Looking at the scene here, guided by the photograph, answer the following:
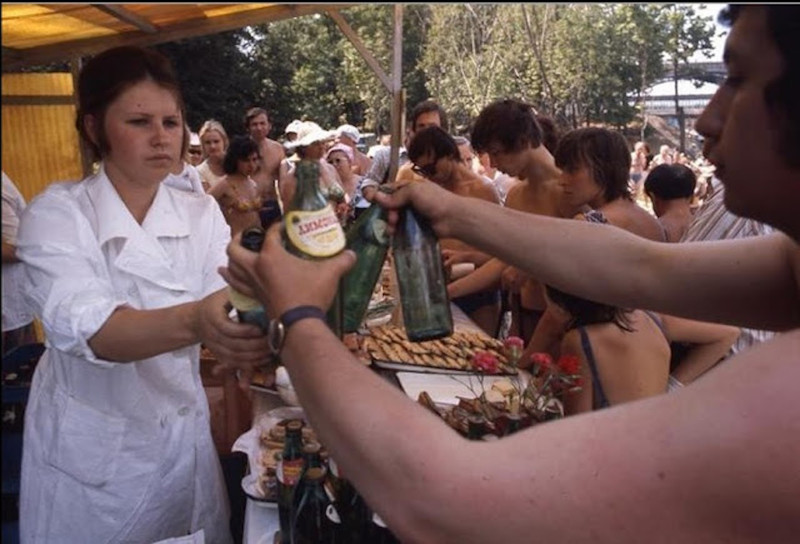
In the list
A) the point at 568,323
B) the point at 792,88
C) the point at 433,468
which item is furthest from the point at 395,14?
the point at 433,468

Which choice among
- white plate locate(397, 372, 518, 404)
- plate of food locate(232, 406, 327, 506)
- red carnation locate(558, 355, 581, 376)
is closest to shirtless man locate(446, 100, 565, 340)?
white plate locate(397, 372, 518, 404)

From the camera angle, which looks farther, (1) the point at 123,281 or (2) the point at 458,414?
(2) the point at 458,414

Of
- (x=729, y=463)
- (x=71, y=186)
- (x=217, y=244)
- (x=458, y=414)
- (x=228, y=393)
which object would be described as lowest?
(x=228, y=393)

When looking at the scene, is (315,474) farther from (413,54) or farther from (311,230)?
(413,54)

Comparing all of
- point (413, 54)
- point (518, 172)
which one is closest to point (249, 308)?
point (518, 172)

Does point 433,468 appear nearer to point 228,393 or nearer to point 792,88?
point 792,88

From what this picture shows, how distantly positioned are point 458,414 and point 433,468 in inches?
48.8

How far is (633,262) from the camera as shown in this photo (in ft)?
5.09

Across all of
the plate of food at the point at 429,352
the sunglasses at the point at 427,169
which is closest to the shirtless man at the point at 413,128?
the sunglasses at the point at 427,169

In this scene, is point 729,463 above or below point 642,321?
above

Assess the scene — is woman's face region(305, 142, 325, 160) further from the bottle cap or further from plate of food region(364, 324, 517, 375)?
the bottle cap

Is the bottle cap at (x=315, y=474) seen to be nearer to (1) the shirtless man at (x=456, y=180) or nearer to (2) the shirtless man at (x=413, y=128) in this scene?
(1) the shirtless man at (x=456, y=180)

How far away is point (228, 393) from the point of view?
2.76m

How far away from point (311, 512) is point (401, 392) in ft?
2.79
